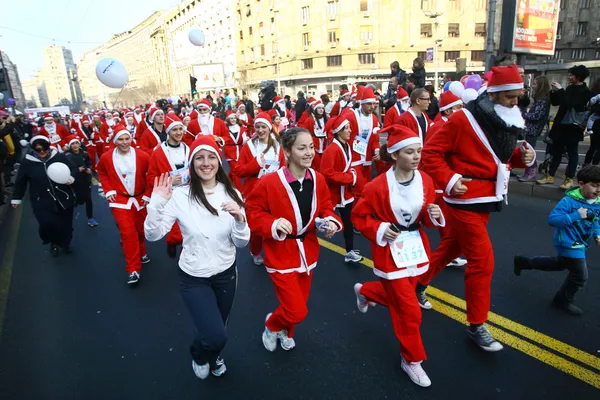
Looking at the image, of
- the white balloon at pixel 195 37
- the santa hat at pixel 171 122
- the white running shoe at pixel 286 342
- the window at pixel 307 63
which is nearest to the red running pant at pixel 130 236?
the santa hat at pixel 171 122

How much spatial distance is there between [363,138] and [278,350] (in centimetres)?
352

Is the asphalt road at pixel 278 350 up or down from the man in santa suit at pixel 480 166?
down

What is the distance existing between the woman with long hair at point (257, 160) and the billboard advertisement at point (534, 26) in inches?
428

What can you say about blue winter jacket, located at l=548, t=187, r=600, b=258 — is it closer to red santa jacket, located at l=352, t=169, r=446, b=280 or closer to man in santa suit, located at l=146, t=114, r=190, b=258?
red santa jacket, located at l=352, t=169, r=446, b=280

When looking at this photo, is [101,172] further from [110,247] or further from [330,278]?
[330,278]

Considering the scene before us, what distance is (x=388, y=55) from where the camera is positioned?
43.6 meters

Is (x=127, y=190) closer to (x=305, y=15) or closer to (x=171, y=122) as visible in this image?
(x=171, y=122)

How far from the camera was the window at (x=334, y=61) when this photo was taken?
149ft

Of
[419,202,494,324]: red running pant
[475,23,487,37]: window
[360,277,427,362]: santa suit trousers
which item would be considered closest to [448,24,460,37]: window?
[475,23,487,37]: window

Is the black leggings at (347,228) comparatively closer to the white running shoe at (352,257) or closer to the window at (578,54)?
the white running shoe at (352,257)

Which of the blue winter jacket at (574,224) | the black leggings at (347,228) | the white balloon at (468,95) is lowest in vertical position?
the black leggings at (347,228)

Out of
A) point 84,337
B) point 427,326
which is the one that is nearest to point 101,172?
point 84,337

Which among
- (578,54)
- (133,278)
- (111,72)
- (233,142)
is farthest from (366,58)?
(133,278)

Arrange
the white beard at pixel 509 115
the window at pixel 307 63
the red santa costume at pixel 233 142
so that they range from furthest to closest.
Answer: the window at pixel 307 63, the red santa costume at pixel 233 142, the white beard at pixel 509 115
